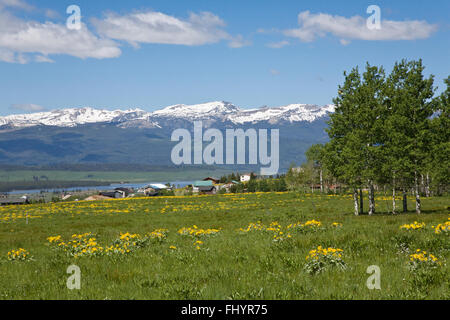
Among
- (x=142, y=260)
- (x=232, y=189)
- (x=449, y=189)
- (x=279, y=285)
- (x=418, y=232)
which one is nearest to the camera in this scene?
(x=279, y=285)

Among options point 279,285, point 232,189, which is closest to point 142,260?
point 279,285

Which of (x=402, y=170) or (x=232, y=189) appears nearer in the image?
(x=402, y=170)

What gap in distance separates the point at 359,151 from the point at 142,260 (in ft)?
88.7

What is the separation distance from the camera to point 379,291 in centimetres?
797

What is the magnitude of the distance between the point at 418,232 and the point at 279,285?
8661mm

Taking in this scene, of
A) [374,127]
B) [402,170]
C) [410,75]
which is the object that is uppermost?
[410,75]

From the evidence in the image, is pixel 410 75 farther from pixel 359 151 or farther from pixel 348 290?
pixel 348 290
